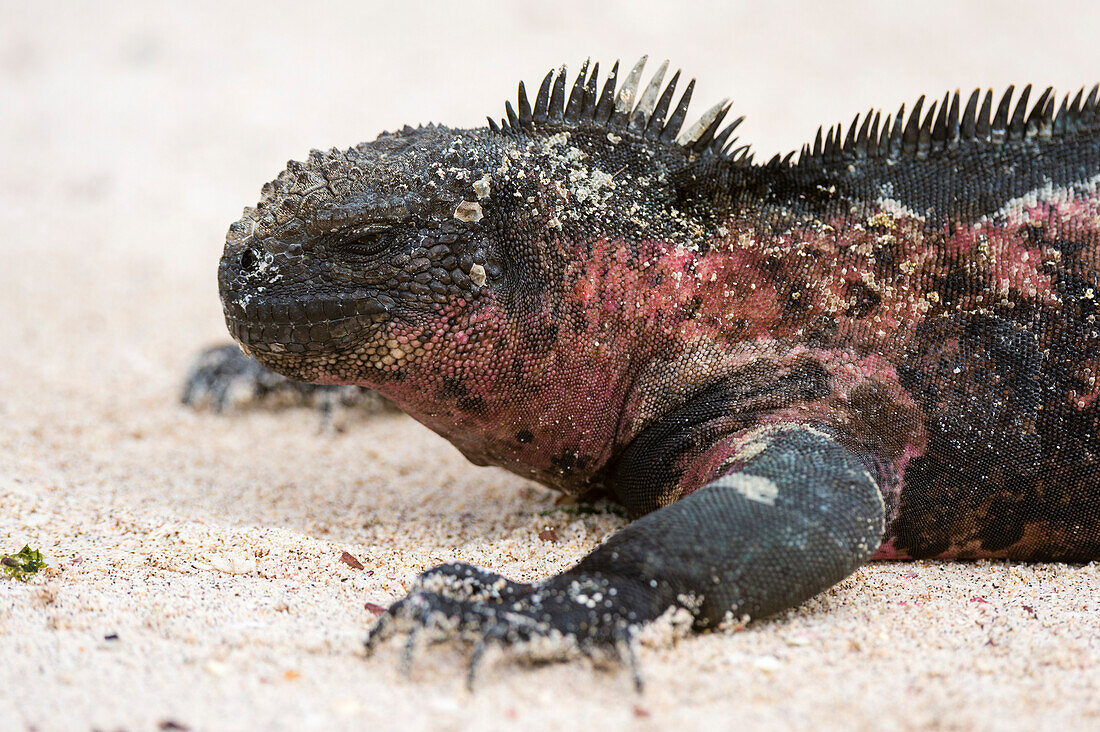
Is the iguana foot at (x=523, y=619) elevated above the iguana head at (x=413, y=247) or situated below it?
below

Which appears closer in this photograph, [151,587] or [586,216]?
[151,587]

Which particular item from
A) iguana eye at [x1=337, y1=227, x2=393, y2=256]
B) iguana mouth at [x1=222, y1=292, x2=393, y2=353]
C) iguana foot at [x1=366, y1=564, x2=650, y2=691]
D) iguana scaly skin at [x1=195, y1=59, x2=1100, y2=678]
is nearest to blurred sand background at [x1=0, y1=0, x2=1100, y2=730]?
iguana foot at [x1=366, y1=564, x2=650, y2=691]

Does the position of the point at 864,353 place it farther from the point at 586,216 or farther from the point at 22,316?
the point at 22,316

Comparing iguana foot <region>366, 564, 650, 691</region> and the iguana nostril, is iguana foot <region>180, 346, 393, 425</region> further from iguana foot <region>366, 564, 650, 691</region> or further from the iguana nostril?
iguana foot <region>366, 564, 650, 691</region>

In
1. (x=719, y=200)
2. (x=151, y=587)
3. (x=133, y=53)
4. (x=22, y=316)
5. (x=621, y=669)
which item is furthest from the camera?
(x=133, y=53)

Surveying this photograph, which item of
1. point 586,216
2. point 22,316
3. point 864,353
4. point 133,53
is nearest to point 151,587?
point 586,216

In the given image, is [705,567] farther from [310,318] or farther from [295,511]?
[295,511]

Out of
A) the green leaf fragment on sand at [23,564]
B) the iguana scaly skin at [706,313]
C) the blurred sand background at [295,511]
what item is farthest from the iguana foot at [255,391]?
the green leaf fragment on sand at [23,564]

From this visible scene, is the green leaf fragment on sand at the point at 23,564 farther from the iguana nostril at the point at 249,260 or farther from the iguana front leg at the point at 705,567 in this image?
the iguana front leg at the point at 705,567
